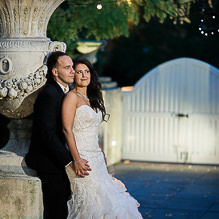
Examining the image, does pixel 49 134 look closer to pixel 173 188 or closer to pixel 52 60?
pixel 52 60

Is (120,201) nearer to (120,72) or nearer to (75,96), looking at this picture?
(75,96)

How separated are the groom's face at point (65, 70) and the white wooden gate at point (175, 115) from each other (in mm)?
5674

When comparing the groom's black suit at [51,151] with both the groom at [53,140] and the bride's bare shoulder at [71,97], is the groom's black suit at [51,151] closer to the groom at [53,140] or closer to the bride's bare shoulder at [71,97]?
the groom at [53,140]

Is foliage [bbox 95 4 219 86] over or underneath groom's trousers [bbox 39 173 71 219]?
over

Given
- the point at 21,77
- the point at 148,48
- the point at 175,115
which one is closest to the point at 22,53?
the point at 21,77

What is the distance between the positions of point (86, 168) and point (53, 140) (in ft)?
1.26

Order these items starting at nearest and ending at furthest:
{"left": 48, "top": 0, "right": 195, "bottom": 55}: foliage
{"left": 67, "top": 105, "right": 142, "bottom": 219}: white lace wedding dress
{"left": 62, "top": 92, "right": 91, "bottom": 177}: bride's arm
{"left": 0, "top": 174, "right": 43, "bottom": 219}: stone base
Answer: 1. {"left": 62, "top": 92, "right": 91, "bottom": 177}: bride's arm
2. {"left": 67, "top": 105, "right": 142, "bottom": 219}: white lace wedding dress
3. {"left": 0, "top": 174, "right": 43, "bottom": 219}: stone base
4. {"left": 48, "top": 0, "right": 195, "bottom": 55}: foliage

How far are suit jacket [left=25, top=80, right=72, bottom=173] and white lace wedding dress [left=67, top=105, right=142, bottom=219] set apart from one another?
0.16 m

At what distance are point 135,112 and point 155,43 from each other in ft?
35.9

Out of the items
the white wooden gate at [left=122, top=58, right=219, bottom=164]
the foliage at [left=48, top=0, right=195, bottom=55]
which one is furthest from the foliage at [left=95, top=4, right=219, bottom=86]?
the white wooden gate at [left=122, top=58, right=219, bottom=164]

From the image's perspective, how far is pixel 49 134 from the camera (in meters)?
5.01

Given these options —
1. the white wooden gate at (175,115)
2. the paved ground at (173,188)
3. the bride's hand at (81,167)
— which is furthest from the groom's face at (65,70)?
the white wooden gate at (175,115)

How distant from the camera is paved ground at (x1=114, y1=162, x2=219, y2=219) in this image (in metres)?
7.28

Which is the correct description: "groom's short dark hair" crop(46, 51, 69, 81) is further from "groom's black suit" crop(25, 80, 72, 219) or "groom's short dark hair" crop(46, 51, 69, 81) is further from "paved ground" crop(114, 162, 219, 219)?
"paved ground" crop(114, 162, 219, 219)
